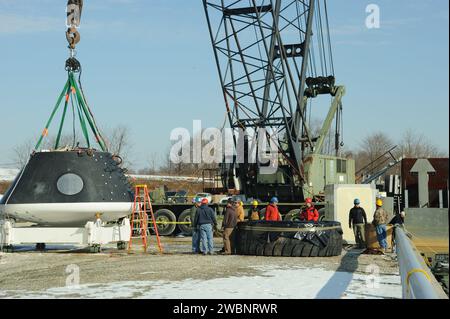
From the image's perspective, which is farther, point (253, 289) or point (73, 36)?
point (73, 36)

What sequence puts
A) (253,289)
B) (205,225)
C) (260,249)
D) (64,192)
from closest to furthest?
(253,289) → (260,249) → (205,225) → (64,192)

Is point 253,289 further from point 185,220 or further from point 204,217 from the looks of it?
point 185,220

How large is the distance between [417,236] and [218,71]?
14895 mm

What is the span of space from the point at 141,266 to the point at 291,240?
13.3 ft

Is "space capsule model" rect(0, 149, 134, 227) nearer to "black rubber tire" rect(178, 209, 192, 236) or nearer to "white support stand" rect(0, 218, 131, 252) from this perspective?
"white support stand" rect(0, 218, 131, 252)

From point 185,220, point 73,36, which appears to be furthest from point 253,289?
point 185,220

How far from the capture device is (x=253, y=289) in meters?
10.2

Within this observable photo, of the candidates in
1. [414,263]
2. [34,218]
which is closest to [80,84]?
[34,218]

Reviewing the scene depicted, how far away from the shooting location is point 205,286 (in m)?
10.7

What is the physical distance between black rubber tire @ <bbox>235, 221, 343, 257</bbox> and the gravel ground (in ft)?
1.46

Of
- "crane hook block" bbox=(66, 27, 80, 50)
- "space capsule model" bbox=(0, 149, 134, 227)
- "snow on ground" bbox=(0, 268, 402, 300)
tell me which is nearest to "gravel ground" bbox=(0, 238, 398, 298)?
"snow on ground" bbox=(0, 268, 402, 300)

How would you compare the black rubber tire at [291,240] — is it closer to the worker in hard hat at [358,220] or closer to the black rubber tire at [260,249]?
the black rubber tire at [260,249]

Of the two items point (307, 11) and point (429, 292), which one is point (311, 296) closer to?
point (429, 292)

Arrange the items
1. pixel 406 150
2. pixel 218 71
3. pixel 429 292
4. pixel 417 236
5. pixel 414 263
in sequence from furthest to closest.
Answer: pixel 406 150 < pixel 218 71 < pixel 417 236 < pixel 414 263 < pixel 429 292
